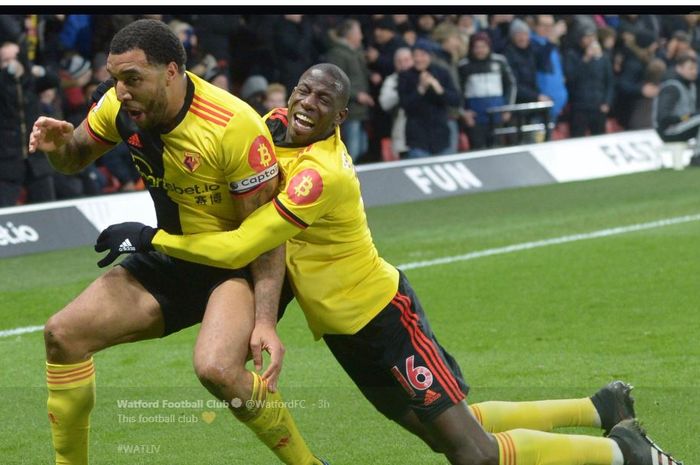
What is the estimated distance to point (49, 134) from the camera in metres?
5.92

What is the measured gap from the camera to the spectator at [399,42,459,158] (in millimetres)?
17469

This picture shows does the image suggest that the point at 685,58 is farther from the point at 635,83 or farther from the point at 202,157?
the point at 202,157

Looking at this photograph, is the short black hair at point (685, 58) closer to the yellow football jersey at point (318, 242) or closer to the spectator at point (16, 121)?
the spectator at point (16, 121)

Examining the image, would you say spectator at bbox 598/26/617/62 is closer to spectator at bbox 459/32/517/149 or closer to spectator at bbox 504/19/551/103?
spectator at bbox 504/19/551/103

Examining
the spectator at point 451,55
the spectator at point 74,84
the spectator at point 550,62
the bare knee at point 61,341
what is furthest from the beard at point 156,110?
the spectator at point 550,62

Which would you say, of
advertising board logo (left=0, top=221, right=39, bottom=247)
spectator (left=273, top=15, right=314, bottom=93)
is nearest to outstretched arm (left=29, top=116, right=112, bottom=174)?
advertising board logo (left=0, top=221, right=39, bottom=247)

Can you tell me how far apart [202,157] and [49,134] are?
2.37 ft

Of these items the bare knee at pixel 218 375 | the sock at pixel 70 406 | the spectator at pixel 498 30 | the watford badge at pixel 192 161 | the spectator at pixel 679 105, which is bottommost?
the spectator at pixel 679 105

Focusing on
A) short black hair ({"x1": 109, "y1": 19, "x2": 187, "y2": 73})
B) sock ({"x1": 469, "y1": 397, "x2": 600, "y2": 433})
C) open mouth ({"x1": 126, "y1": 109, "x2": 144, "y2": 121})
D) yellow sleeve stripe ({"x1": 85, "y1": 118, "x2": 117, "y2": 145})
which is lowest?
sock ({"x1": 469, "y1": 397, "x2": 600, "y2": 433})

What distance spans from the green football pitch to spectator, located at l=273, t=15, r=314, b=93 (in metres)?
2.00

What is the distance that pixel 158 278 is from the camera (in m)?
5.95

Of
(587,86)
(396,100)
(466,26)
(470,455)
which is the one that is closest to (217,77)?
(396,100)

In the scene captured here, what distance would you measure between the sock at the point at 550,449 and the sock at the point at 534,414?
0.34 m

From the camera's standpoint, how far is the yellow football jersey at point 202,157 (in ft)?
18.5
